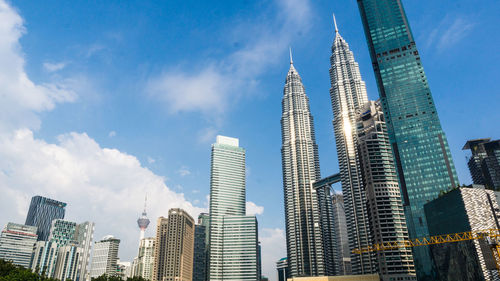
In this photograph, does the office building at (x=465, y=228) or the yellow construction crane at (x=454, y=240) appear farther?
the office building at (x=465, y=228)

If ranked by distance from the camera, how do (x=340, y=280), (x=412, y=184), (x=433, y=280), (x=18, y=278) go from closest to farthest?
1. (x=18, y=278)
2. (x=433, y=280)
3. (x=340, y=280)
4. (x=412, y=184)

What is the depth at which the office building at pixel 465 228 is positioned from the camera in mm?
146000

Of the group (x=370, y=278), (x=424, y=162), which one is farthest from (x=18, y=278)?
(x=424, y=162)

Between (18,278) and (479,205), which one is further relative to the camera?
(479,205)

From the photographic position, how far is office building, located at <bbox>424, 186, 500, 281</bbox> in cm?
14600

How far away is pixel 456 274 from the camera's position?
6127 inches

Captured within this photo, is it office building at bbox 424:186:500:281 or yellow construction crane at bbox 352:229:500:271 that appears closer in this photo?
yellow construction crane at bbox 352:229:500:271

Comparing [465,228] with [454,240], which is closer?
[454,240]

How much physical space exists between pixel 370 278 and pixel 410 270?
23052mm

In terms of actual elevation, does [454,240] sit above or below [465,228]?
below

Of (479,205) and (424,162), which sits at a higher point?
(424,162)

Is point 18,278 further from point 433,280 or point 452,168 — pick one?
point 452,168

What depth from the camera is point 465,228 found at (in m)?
153

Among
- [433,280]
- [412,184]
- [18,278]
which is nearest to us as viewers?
[18,278]
